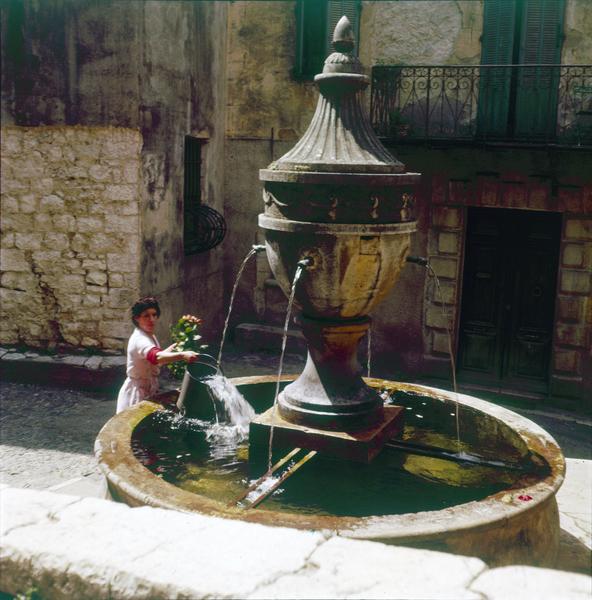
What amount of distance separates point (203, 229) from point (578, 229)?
17.0 ft

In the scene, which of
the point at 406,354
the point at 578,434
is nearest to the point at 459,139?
the point at 406,354

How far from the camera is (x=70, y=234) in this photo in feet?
31.7

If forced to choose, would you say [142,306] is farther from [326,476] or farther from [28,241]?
[28,241]

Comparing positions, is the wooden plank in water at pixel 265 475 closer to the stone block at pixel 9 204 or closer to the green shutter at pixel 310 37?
the stone block at pixel 9 204

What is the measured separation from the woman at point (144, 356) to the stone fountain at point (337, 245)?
3.59ft

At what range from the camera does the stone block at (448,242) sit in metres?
10.3

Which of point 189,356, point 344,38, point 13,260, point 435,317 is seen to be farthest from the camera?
point 435,317

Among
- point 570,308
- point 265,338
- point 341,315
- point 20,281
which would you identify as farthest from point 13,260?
point 570,308

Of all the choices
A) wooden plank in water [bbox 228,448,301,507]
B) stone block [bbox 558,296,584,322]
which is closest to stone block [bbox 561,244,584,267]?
stone block [bbox 558,296,584,322]

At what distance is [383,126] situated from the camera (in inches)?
411

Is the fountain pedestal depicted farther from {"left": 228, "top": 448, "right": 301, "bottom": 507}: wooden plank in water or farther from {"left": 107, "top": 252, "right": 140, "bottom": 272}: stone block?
{"left": 107, "top": 252, "right": 140, "bottom": 272}: stone block

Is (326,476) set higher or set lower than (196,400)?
lower

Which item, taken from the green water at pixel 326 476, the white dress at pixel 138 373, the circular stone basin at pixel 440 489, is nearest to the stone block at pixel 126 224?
the white dress at pixel 138 373

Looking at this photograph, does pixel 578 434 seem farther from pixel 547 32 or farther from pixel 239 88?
pixel 239 88
